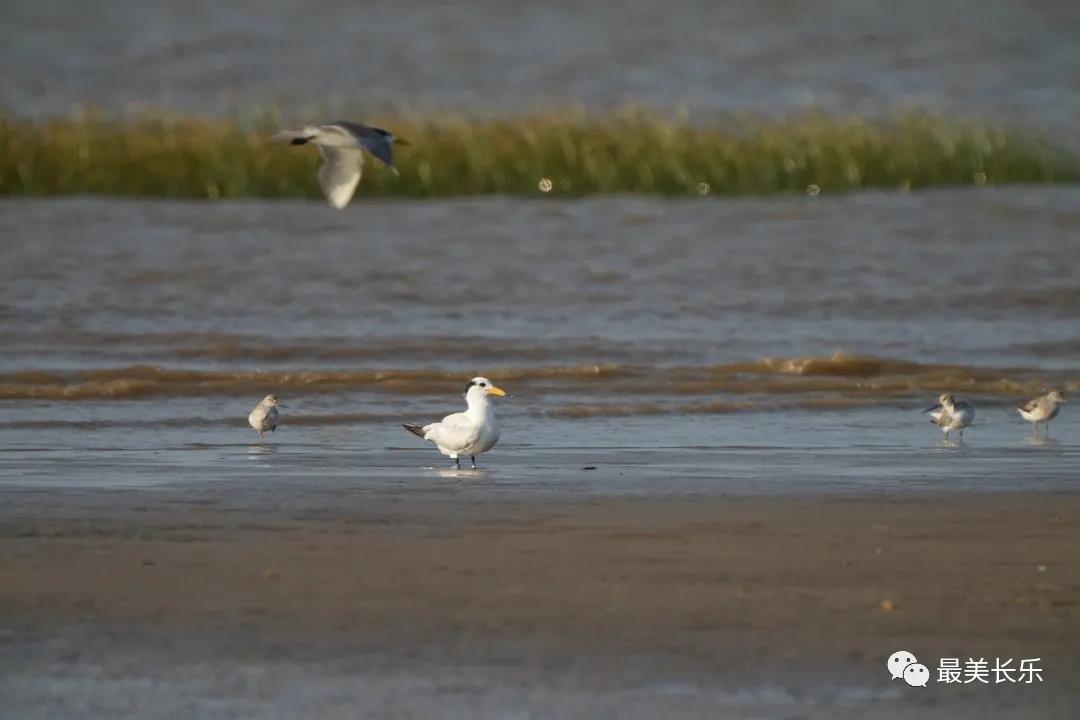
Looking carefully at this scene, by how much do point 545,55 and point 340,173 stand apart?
24681 mm

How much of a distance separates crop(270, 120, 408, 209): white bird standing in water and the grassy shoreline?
42.6ft

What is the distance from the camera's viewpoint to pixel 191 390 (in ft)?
43.8

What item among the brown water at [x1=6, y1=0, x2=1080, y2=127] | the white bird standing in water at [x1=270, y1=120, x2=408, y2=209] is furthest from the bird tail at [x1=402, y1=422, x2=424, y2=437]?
the brown water at [x1=6, y1=0, x2=1080, y2=127]

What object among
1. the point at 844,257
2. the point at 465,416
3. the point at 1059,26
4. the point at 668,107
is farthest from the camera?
the point at 1059,26

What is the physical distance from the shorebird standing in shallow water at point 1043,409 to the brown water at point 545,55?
17289 millimetres

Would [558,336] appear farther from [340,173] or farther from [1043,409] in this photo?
[1043,409]

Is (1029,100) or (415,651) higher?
(1029,100)

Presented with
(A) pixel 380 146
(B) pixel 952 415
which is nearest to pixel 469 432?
(A) pixel 380 146

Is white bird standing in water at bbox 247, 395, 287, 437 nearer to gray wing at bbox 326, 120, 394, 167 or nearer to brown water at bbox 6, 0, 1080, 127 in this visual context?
gray wing at bbox 326, 120, 394, 167

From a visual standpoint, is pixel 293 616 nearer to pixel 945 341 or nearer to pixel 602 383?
pixel 602 383

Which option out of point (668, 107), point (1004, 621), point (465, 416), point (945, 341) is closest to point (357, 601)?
point (1004, 621)

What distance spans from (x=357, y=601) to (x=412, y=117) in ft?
66.3

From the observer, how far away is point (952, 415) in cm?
1140

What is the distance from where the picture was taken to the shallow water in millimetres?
10625
